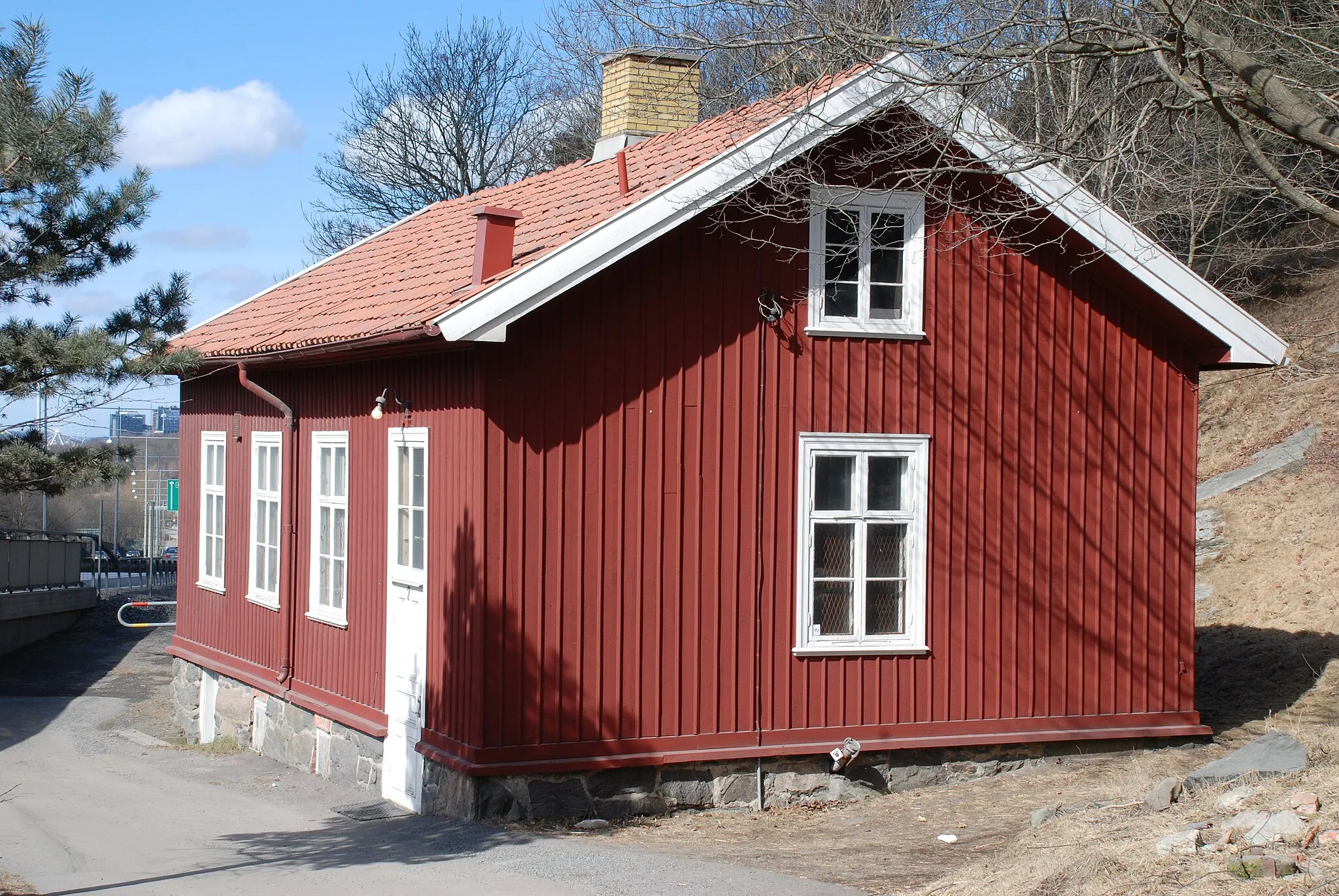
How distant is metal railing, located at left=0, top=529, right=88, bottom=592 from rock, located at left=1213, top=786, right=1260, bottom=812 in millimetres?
22241

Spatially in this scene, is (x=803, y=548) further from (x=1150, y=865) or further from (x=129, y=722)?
(x=129, y=722)

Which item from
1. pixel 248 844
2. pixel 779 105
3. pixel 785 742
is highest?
pixel 779 105

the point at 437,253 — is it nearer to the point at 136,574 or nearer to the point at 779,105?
the point at 779,105

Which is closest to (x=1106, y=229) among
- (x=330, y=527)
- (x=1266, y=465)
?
(x=330, y=527)

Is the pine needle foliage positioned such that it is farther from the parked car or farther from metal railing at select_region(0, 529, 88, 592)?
the parked car

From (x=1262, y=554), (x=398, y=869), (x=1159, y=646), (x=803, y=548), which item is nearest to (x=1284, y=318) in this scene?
(x=1262, y=554)

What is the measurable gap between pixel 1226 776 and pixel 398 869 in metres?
5.24

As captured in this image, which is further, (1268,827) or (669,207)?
(669,207)

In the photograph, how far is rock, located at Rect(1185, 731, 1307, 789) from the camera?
29.1ft

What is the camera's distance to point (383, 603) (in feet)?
38.1

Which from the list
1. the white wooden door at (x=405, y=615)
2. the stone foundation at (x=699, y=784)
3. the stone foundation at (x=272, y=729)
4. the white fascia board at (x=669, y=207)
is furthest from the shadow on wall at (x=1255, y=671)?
the stone foundation at (x=272, y=729)

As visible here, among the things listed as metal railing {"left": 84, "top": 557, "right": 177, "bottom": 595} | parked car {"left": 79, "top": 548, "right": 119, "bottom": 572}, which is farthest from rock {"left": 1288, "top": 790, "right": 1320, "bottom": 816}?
parked car {"left": 79, "top": 548, "right": 119, "bottom": 572}

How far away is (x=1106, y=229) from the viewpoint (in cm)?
1113

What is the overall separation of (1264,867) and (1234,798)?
1490mm
